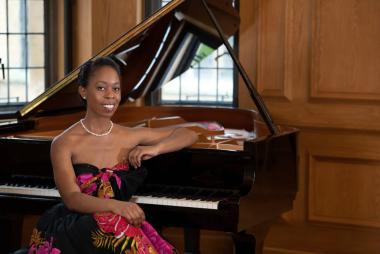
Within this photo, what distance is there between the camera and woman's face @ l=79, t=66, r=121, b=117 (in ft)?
8.66

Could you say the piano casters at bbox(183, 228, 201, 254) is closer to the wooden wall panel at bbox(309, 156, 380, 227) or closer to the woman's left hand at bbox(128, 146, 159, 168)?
the wooden wall panel at bbox(309, 156, 380, 227)

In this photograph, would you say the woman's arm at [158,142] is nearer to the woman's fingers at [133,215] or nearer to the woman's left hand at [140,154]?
A: the woman's left hand at [140,154]

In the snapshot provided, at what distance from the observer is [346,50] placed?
14.3ft

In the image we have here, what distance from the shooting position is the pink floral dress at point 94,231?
2469 millimetres

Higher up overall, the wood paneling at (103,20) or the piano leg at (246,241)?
the wood paneling at (103,20)

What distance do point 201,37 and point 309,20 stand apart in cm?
73

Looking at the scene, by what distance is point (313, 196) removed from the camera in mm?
4441

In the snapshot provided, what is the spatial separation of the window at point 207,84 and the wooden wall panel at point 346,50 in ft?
2.11

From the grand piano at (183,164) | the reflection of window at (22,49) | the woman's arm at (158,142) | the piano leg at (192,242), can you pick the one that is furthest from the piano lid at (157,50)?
the reflection of window at (22,49)

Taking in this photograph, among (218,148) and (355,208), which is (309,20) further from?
(218,148)

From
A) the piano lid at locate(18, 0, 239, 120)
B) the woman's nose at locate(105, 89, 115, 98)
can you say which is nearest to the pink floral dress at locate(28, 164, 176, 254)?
the woman's nose at locate(105, 89, 115, 98)

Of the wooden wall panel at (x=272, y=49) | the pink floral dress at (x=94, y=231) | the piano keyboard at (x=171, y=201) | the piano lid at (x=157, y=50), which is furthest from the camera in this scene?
the wooden wall panel at (x=272, y=49)

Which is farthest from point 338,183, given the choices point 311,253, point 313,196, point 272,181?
point 272,181

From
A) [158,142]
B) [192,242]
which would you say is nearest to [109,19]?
[192,242]
